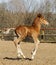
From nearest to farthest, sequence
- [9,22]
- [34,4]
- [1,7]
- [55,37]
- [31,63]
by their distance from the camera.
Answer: [31,63] < [55,37] < [9,22] < [34,4] < [1,7]

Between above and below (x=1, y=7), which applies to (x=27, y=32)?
above

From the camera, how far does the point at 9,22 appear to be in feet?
92.0

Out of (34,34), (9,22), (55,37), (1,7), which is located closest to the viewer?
(34,34)

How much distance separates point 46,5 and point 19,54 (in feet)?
63.7

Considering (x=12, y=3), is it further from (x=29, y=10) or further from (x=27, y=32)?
(x=27, y=32)

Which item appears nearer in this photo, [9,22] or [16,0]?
[9,22]

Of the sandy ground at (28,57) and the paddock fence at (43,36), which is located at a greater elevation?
the sandy ground at (28,57)

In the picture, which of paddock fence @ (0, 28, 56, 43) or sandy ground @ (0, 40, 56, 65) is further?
paddock fence @ (0, 28, 56, 43)

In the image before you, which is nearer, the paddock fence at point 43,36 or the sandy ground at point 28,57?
the sandy ground at point 28,57

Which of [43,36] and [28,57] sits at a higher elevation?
[28,57]

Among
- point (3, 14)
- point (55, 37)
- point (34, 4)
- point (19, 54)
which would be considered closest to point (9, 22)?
point (3, 14)

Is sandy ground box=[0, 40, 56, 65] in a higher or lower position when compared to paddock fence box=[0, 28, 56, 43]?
higher

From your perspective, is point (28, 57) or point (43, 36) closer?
point (28, 57)

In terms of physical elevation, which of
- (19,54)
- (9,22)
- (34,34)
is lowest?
(9,22)
